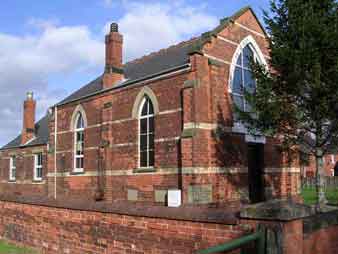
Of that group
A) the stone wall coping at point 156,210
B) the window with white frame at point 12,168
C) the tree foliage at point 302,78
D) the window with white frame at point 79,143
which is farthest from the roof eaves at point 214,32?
the window with white frame at point 12,168

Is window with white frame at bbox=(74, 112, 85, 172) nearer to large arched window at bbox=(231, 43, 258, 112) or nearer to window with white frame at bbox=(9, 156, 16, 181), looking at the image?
large arched window at bbox=(231, 43, 258, 112)

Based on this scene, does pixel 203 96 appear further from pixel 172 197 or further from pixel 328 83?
pixel 328 83

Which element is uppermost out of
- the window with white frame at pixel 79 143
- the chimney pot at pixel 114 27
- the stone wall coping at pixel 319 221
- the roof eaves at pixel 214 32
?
the chimney pot at pixel 114 27

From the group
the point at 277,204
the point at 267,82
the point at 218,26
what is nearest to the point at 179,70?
the point at 218,26

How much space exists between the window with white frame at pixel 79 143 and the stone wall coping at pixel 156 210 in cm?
1034

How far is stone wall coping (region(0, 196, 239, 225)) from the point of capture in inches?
230

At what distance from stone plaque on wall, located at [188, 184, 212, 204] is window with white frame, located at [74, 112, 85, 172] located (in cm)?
903

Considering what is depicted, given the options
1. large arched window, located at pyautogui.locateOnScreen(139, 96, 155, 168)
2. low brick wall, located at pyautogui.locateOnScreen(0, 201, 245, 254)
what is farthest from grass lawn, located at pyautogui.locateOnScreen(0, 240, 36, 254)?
large arched window, located at pyautogui.locateOnScreen(139, 96, 155, 168)

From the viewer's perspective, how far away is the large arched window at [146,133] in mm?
16156

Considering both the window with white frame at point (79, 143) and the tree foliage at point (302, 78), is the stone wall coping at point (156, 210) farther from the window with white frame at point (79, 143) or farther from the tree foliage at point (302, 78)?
the window with white frame at point (79, 143)

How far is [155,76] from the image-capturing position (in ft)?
52.0

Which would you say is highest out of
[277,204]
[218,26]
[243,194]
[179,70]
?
[218,26]

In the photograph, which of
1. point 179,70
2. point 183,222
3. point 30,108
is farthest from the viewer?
point 30,108

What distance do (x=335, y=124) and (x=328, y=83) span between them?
4.44ft
